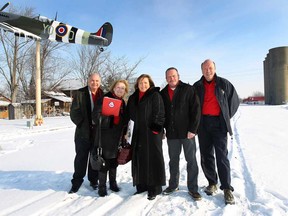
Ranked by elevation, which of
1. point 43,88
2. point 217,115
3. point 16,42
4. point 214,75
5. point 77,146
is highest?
point 16,42

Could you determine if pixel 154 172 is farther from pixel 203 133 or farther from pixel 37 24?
pixel 37 24

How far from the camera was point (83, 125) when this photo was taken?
161 inches

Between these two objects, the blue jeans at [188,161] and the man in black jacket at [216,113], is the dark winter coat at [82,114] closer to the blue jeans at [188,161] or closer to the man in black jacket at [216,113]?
the blue jeans at [188,161]

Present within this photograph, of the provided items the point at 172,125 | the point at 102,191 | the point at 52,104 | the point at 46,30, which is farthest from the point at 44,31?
the point at 52,104

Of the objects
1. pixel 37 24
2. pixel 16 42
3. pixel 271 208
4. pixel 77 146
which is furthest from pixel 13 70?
pixel 271 208

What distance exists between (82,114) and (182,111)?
157cm

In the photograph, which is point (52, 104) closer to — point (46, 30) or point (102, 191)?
point (46, 30)

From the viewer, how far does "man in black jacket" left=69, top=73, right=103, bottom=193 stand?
4.05m

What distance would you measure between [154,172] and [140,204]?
499 millimetres

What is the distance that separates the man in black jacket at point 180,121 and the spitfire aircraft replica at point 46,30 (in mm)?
12647

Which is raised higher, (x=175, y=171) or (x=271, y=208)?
(x=175, y=171)

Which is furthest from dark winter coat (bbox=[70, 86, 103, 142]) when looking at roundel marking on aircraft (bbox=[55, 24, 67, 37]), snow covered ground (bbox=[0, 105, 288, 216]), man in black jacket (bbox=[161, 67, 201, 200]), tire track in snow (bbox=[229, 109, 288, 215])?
roundel marking on aircraft (bbox=[55, 24, 67, 37])

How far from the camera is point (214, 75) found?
3875 millimetres

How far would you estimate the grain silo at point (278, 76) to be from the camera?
53559mm
